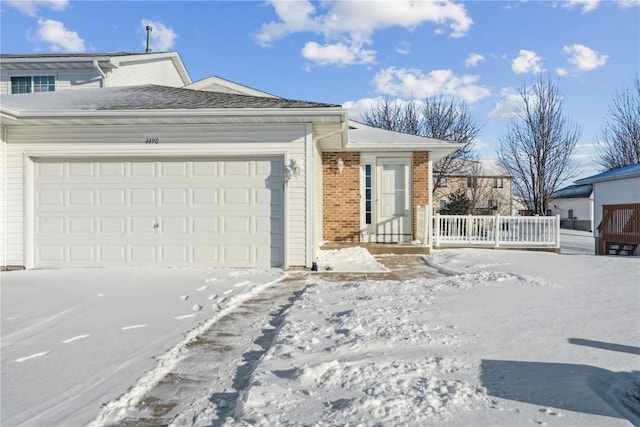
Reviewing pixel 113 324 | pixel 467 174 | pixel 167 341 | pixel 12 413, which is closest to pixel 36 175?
pixel 113 324

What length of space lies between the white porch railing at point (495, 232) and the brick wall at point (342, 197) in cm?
238

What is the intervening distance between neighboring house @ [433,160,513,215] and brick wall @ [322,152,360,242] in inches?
627

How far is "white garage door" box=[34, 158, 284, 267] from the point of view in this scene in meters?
8.39

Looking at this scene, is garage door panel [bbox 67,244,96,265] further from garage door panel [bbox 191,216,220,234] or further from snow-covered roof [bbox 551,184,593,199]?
snow-covered roof [bbox 551,184,593,199]

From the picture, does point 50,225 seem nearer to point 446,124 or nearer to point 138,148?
point 138,148

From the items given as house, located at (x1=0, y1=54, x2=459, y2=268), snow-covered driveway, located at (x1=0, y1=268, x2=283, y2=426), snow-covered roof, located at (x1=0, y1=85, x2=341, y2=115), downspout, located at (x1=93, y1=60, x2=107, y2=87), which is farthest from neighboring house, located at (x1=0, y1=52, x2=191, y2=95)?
snow-covered driveway, located at (x1=0, y1=268, x2=283, y2=426)

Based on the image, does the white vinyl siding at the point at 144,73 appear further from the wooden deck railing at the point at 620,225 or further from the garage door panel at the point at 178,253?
the wooden deck railing at the point at 620,225

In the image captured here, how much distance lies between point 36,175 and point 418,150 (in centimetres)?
891

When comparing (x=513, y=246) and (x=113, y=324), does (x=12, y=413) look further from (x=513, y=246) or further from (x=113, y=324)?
(x=513, y=246)

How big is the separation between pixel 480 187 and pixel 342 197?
23741 mm

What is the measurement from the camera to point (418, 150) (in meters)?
11.8

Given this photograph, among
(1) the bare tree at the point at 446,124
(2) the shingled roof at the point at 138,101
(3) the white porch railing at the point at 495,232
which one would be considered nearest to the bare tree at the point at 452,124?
(1) the bare tree at the point at 446,124


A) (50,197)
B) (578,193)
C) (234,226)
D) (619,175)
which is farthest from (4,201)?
(578,193)

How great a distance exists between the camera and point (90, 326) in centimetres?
474
